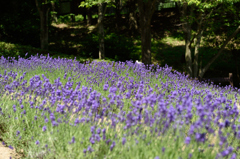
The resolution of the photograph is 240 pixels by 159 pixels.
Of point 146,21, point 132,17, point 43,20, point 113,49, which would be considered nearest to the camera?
point 146,21

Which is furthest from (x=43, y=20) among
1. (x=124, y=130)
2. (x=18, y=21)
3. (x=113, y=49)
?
(x=124, y=130)

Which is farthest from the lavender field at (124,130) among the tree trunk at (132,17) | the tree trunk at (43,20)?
the tree trunk at (132,17)

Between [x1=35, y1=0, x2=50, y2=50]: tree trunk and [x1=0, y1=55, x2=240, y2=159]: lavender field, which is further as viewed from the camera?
[x1=35, y1=0, x2=50, y2=50]: tree trunk

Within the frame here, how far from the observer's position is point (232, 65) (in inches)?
602

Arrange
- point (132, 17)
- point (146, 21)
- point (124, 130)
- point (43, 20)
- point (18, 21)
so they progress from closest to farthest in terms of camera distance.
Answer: point (124, 130) < point (146, 21) < point (43, 20) < point (18, 21) < point (132, 17)

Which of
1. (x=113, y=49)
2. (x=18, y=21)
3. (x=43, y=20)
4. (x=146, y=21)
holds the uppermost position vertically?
(x=146, y=21)

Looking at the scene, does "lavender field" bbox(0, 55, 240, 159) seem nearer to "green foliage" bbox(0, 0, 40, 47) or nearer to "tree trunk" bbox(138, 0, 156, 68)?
"tree trunk" bbox(138, 0, 156, 68)

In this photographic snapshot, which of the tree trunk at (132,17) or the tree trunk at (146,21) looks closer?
the tree trunk at (146,21)

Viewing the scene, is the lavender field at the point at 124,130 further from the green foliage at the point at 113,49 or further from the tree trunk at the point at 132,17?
the tree trunk at the point at 132,17

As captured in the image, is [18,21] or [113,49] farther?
[113,49]

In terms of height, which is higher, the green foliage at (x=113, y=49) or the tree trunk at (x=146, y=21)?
the tree trunk at (x=146, y=21)

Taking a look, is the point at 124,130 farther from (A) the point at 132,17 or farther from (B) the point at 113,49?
(A) the point at 132,17

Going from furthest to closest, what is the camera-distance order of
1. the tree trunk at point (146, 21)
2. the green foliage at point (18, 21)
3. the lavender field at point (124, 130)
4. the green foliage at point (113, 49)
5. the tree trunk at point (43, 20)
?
the green foliage at point (113, 49) < the green foliage at point (18, 21) < the tree trunk at point (43, 20) < the tree trunk at point (146, 21) < the lavender field at point (124, 130)

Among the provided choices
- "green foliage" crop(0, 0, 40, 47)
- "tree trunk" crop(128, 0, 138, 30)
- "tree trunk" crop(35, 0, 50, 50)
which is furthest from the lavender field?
"tree trunk" crop(128, 0, 138, 30)
